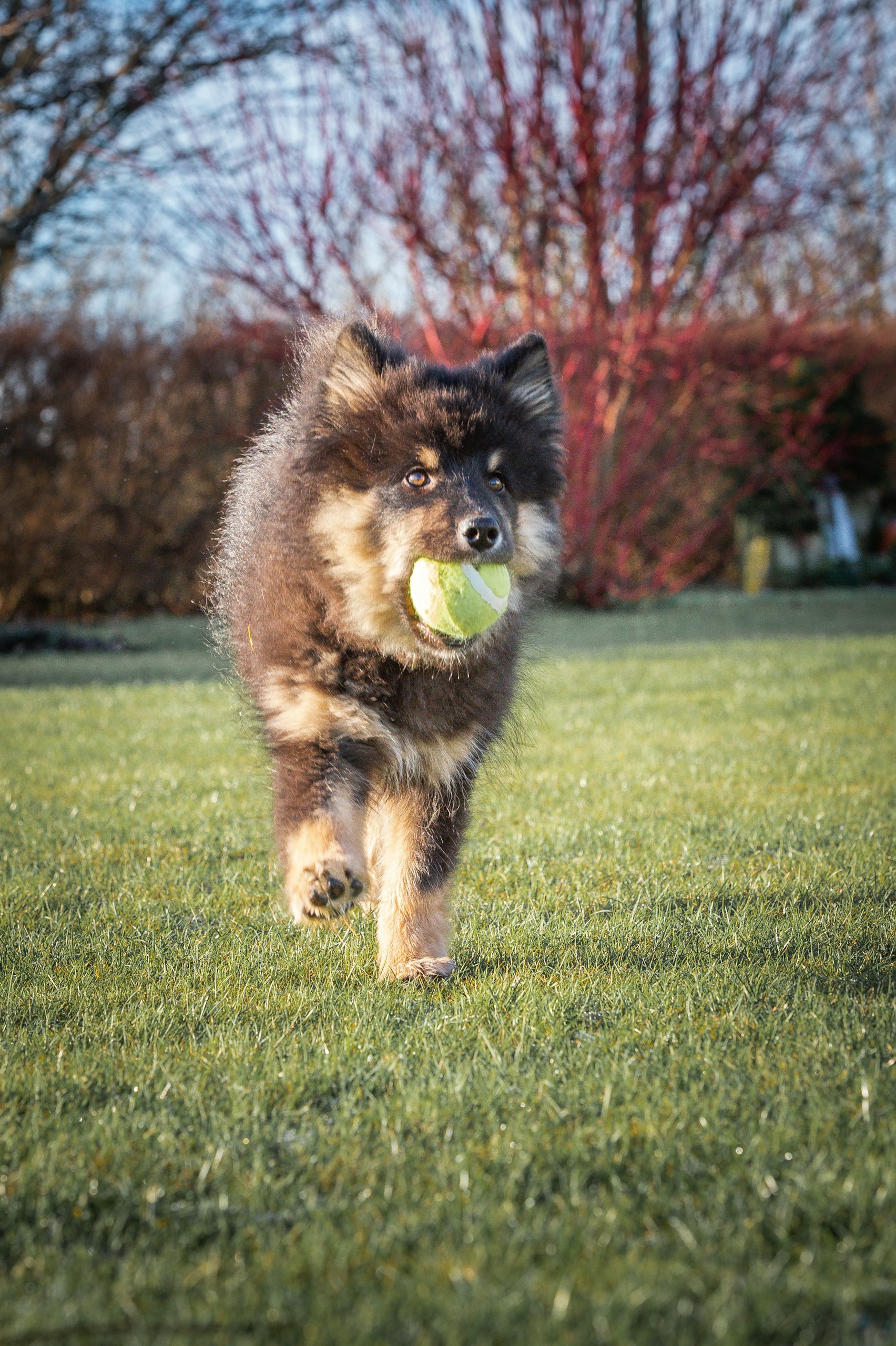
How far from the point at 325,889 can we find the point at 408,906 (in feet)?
1.87

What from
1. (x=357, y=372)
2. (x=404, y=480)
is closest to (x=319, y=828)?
(x=404, y=480)

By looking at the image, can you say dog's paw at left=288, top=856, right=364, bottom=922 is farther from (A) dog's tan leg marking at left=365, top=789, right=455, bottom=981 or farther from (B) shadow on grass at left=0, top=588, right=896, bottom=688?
(B) shadow on grass at left=0, top=588, right=896, bottom=688

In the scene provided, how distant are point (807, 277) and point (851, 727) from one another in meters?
14.7

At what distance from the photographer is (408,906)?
3.33 m

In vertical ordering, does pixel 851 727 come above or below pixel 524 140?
below

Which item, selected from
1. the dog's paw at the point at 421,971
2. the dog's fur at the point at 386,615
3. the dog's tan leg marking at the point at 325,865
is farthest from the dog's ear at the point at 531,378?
the dog's paw at the point at 421,971

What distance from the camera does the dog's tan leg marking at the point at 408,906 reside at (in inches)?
127

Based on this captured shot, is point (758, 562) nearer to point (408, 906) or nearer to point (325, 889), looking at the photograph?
point (408, 906)

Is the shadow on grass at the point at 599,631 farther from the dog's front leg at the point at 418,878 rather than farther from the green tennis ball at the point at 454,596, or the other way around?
the green tennis ball at the point at 454,596

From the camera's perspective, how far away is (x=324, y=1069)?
248 centimetres

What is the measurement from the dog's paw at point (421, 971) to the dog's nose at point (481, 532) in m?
1.21

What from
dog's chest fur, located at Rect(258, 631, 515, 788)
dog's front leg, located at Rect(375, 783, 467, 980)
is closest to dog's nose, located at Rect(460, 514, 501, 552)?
dog's chest fur, located at Rect(258, 631, 515, 788)

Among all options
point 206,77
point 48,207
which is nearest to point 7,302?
point 48,207

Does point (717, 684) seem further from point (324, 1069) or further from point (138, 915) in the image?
point (324, 1069)
